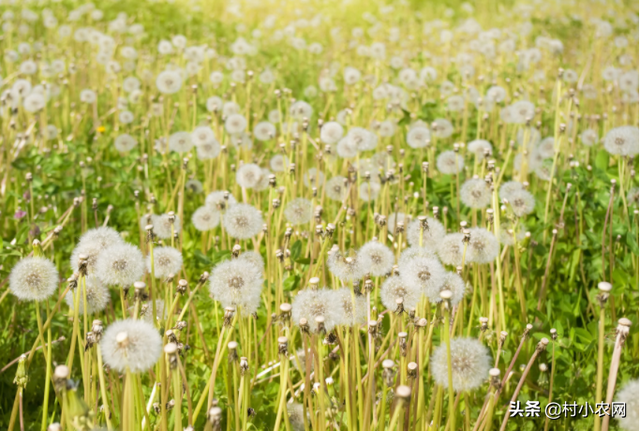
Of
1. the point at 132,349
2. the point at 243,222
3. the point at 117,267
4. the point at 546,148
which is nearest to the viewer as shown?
the point at 132,349

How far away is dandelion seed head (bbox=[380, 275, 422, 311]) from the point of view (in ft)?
4.70

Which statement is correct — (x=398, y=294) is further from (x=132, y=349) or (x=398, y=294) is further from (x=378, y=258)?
(x=132, y=349)

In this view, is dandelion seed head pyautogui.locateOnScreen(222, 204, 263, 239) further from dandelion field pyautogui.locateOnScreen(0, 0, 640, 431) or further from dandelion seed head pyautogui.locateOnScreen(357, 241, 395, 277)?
dandelion seed head pyautogui.locateOnScreen(357, 241, 395, 277)

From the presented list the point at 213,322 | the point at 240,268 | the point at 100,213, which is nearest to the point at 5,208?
the point at 100,213

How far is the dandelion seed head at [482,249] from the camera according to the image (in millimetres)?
1625

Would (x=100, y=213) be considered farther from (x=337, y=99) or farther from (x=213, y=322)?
(x=337, y=99)

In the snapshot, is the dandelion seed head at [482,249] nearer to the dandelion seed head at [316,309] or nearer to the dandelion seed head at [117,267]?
the dandelion seed head at [316,309]

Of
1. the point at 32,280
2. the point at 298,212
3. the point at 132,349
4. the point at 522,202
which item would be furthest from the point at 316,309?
the point at 522,202

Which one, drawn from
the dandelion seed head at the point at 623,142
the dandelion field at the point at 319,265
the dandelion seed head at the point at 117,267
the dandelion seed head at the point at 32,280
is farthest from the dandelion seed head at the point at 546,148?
the dandelion seed head at the point at 32,280

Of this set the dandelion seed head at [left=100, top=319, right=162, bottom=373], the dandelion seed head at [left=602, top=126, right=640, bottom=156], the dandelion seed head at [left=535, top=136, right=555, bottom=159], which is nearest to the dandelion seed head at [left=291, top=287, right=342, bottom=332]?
the dandelion seed head at [left=100, top=319, right=162, bottom=373]

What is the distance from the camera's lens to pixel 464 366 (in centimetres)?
124

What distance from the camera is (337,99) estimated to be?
5.00 metres

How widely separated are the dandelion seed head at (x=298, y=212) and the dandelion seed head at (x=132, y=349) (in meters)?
1.26

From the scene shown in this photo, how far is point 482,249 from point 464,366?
48 centimetres
